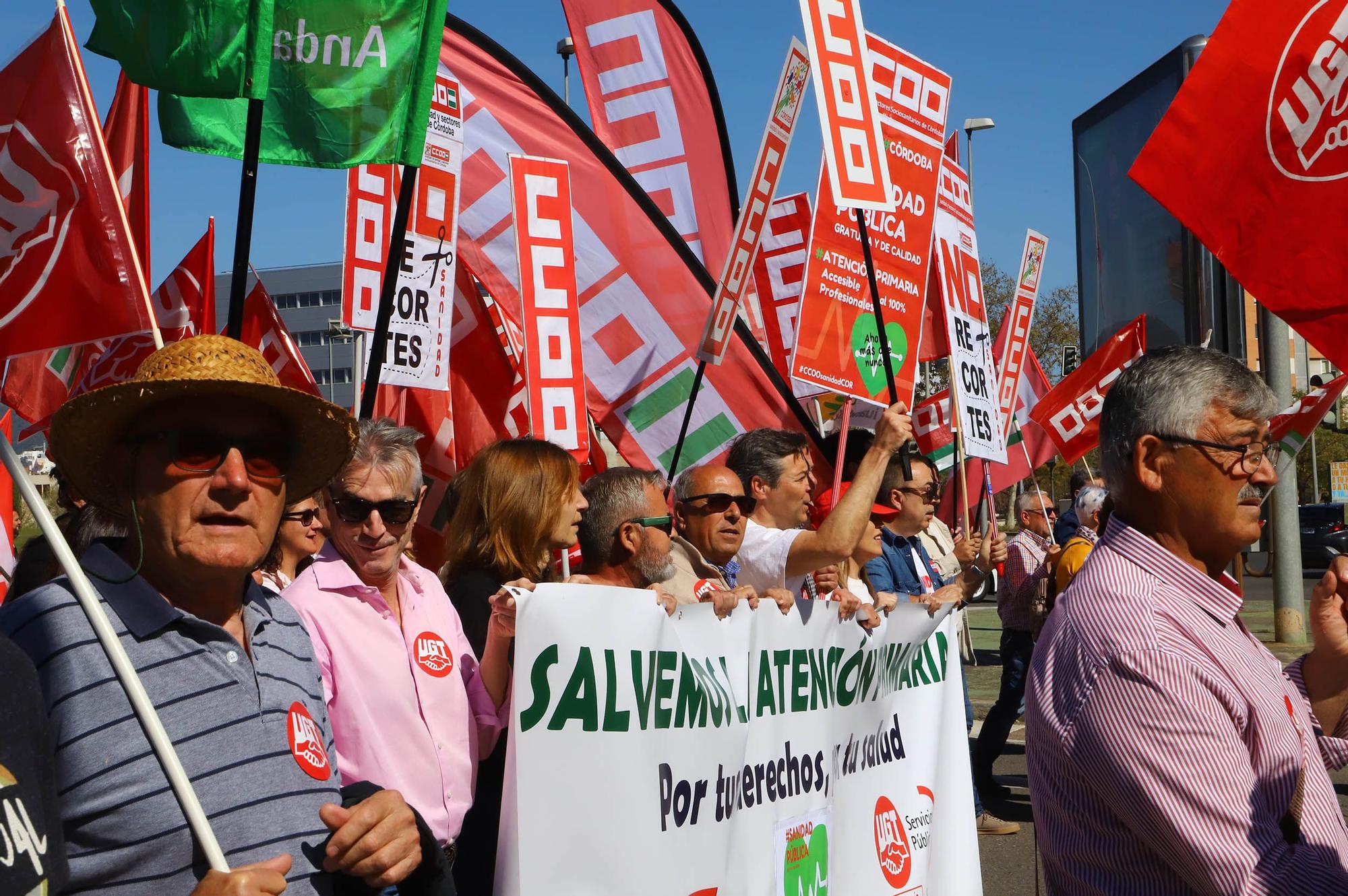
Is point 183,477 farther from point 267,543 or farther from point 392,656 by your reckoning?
point 392,656

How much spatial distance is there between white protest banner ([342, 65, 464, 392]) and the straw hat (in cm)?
368

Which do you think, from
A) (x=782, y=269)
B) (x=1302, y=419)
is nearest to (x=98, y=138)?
(x=1302, y=419)

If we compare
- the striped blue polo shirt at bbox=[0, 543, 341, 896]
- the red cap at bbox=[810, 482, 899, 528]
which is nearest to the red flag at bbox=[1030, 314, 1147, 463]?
the red cap at bbox=[810, 482, 899, 528]

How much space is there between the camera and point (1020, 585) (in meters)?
8.27

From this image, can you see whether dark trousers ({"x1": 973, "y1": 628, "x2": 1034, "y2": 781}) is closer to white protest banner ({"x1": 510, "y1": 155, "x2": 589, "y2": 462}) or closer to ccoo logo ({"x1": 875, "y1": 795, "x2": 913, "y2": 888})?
white protest banner ({"x1": 510, "y1": 155, "x2": 589, "y2": 462})

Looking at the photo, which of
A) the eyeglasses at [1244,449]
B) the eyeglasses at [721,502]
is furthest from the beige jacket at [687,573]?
the eyeglasses at [1244,449]

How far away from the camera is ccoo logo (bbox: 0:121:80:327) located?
4.25 meters

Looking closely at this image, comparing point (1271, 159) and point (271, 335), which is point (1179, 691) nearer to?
point (1271, 159)

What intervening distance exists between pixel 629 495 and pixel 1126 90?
951 cm

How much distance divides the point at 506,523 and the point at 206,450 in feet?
4.89

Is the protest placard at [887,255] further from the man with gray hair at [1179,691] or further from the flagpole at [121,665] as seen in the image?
the flagpole at [121,665]

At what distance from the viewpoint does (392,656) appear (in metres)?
3.14

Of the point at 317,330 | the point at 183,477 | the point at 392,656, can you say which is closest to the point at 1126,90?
the point at 392,656

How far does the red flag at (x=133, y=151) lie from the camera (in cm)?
651
